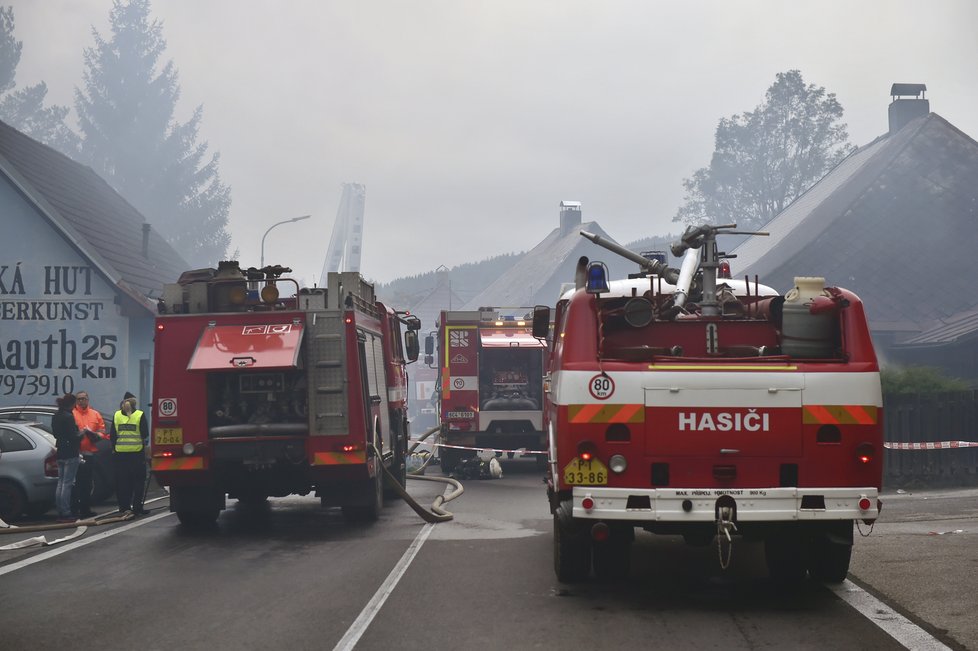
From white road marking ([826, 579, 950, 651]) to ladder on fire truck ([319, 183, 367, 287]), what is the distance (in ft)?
269

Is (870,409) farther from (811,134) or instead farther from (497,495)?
(811,134)

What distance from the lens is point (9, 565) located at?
11883 millimetres

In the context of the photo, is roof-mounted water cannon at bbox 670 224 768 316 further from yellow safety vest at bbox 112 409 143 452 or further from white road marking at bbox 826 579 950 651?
yellow safety vest at bbox 112 409 143 452

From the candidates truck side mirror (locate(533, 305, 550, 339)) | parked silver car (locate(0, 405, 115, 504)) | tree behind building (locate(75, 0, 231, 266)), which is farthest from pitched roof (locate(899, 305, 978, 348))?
tree behind building (locate(75, 0, 231, 266))

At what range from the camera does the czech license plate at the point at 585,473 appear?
8547 mm

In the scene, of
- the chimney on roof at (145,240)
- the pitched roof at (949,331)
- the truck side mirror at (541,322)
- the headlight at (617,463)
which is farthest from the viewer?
the chimney on roof at (145,240)

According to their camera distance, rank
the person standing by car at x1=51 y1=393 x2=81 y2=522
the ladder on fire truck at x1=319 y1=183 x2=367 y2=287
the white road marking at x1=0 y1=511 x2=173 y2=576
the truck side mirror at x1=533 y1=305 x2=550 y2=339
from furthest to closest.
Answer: the ladder on fire truck at x1=319 y1=183 x2=367 y2=287, the person standing by car at x1=51 y1=393 x2=81 y2=522, the white road marking at x1=0 y1=511 x2=173 y2=576, the truck side mirror at x1=533 y1=305 x2=550 y2=339

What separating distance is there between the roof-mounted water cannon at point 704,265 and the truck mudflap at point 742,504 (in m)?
1.62

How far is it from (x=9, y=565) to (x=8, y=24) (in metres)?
61.9

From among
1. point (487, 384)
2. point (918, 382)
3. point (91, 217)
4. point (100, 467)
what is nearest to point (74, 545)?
point (100, 467)

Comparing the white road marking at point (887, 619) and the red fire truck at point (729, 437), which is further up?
the red fire truck at point (729, 437)

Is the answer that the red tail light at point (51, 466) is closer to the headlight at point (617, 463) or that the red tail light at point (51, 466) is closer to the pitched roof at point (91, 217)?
the headlight at point (617, 463)

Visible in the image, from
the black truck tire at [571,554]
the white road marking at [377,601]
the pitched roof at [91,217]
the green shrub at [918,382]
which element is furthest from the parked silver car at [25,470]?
the green shrub at [918,382]

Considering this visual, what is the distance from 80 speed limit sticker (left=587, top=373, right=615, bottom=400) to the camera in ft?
28.2
